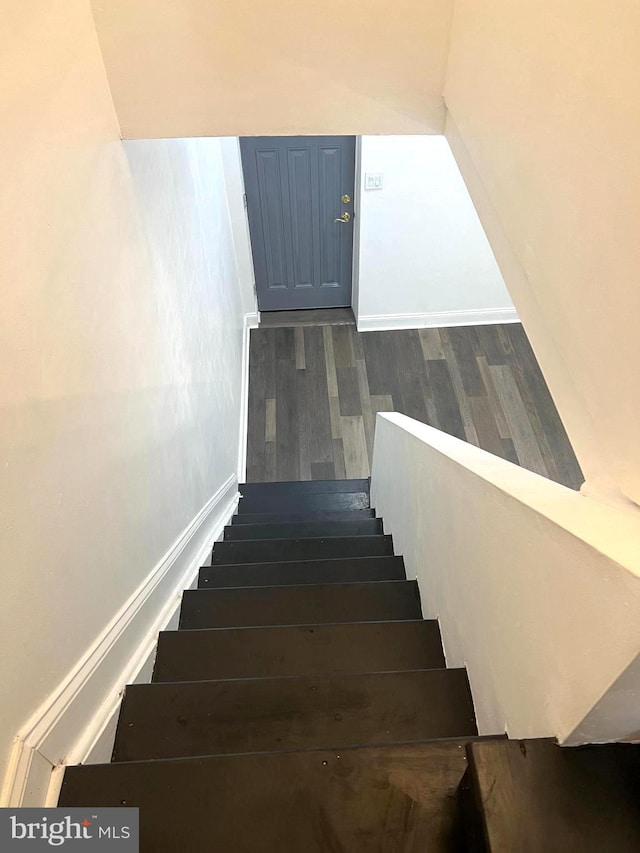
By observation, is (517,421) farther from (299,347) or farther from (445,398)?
(299,347)

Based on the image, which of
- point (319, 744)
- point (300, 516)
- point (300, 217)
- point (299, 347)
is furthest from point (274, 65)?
point (299, 347)

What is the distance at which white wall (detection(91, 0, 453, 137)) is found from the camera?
1.46 metres

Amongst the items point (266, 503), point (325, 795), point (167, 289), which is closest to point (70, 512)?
point (325, 795)

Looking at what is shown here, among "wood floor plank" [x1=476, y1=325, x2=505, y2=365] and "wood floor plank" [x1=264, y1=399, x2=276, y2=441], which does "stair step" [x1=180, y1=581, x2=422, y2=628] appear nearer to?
"wood floor plank" [x1=264, y1=399, x2=276, y2=441]

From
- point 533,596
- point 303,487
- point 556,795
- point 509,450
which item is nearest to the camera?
point 556,795

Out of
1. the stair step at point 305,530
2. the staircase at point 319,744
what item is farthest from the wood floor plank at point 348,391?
the staircase at point 319,744

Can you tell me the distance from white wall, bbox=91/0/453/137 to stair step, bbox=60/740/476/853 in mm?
1540

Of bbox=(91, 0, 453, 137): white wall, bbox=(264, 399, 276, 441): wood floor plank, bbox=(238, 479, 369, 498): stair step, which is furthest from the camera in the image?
bbox=(264, 399, 276, 441): wood floor plank

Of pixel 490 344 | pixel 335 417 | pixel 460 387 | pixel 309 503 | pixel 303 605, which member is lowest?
pixel 303 605

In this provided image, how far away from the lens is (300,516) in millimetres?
3238

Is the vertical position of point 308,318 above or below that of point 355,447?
above

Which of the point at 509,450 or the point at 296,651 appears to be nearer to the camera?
the point at 296,651

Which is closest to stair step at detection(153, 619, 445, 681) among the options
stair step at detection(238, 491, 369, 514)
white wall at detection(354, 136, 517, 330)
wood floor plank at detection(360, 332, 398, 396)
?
stair step at detection(238, 491, 369, 514)

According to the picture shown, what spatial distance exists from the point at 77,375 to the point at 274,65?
0.98 meters
